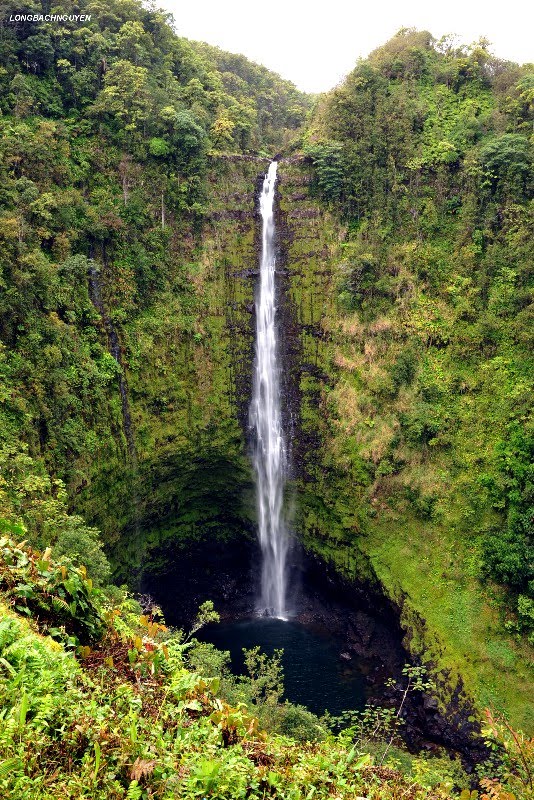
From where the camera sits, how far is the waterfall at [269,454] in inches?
917

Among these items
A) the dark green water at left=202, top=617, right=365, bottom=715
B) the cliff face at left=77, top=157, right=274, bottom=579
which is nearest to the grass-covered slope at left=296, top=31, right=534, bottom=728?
the dark green water at left=202, top=617, right=365, bottom=715

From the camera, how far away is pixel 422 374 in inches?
803

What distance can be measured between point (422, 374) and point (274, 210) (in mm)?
10773

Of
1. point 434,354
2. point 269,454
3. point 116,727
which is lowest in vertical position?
point 269,454

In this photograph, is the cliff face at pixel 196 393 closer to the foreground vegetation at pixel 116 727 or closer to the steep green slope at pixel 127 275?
the steep green slope at pixel 127 275

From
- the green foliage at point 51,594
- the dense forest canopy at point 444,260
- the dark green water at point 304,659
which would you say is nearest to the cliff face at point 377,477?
the dense forest canopy at point 444,260

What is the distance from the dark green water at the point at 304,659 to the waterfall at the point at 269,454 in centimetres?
142

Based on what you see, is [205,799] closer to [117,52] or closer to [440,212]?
[440,212]

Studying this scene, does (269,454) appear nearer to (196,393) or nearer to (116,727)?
(196,393)

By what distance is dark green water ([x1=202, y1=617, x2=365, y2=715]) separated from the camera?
1800 cm

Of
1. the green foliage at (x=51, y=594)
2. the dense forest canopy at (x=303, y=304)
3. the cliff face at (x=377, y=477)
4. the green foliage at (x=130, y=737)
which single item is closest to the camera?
the green foliage at (x=130, y=737)

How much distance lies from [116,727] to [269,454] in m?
19.6

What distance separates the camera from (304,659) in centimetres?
2002

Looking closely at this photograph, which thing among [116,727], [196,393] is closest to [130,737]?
[116,727]
